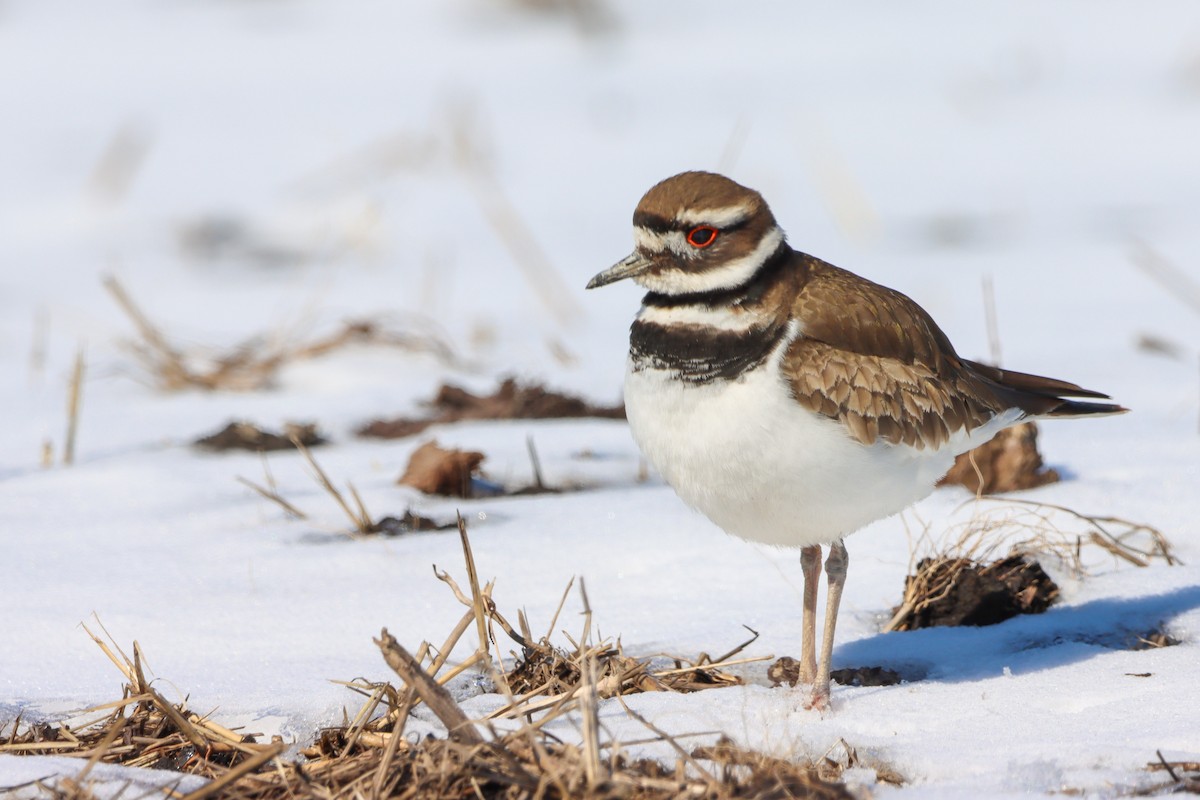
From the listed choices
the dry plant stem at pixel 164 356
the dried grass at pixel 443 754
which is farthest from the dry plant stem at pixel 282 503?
the dry plant stem at pixel 164 356

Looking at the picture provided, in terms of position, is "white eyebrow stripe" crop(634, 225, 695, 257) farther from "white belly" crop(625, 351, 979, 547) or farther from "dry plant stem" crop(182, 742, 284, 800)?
"dry plant stem" crop(182, 742, 284, 800)

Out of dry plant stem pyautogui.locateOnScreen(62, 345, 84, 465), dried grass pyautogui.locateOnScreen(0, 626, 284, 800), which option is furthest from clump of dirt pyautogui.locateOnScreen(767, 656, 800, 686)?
dry plant stem pyautogui.locateOnScreen(62, 345, 84, 465)

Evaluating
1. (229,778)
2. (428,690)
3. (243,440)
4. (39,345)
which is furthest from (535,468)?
(39,345)

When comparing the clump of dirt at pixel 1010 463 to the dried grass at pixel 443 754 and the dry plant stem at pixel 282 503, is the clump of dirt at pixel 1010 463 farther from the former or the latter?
the dry plant stem at pixel 282 503

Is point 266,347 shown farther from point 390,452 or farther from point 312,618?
point 312,618

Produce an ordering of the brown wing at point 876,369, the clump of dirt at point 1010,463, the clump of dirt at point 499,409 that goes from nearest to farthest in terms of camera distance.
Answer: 1. the brown wing at point 876,369
2. the clump of dirt at point 1010,463
3. the clump of dirt at point 499,409

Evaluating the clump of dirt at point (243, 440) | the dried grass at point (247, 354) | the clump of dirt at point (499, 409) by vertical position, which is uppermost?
the dried grass at point (247, 354)

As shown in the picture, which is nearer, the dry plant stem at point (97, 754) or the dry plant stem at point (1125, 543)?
the dry plant stem at point (97, 754)

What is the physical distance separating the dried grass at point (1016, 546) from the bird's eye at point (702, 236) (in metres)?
0.99

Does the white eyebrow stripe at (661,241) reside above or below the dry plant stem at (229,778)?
above

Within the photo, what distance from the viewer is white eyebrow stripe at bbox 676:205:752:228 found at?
327 centimetres

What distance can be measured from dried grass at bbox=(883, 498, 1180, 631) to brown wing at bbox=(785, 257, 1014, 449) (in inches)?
14.7

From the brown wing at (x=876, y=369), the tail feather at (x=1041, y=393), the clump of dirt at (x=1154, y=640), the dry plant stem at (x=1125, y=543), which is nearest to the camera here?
the brown wing at (x=876, y=369)

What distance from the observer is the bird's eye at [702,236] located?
3279 millimetres
